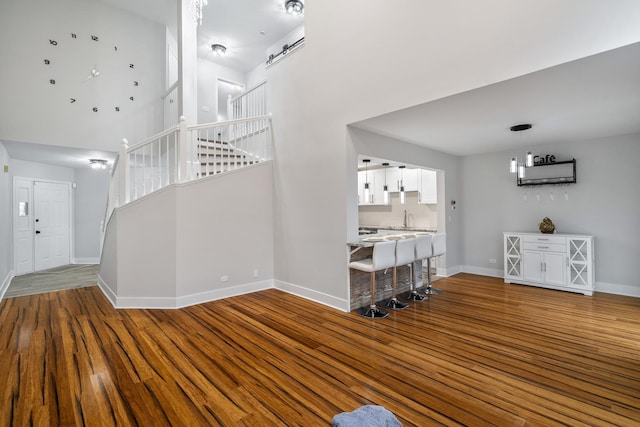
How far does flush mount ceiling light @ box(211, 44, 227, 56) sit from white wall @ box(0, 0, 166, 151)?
1191 mm

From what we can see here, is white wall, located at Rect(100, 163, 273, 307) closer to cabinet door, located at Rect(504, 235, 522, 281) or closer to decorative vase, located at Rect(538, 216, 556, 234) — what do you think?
cabinet door, located at Rect(504, 235, 522, 281)

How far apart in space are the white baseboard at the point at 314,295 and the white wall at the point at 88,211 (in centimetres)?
597

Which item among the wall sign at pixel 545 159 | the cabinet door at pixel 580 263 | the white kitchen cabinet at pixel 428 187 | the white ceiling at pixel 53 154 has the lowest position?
the cabinet door at pixel 580 263

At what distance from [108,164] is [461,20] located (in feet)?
24.4

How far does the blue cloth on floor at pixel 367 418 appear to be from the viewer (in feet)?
5.82

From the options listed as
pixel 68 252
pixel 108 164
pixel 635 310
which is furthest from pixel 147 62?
pixel 635 310

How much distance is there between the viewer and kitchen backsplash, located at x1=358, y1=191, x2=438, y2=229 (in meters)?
6.64

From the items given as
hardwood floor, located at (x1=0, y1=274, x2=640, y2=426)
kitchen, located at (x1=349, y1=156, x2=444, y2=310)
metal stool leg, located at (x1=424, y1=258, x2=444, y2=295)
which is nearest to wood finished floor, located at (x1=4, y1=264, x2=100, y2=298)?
hardwood floor, located at (x1=0, y1=274, x2=640, y2=426)

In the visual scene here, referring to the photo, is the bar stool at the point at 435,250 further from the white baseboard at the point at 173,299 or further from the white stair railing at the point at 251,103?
the white stair railing at the point at 251,103

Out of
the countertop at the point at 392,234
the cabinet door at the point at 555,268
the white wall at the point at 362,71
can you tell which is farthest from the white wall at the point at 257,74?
the cabinet door at the point at 555,268

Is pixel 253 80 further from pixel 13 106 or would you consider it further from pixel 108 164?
pixel 13 106

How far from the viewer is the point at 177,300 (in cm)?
416

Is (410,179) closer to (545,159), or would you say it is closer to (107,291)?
(545,159)

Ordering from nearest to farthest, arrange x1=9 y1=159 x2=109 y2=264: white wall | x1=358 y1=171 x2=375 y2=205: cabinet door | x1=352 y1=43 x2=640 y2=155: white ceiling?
x1=352 y1=43 x2=640 y2=155: white ceiling, x1=358 y1=171 x2=375 y2=205: cabinet door, x1=9 y1=159 x2=109 y2=264: white wall
